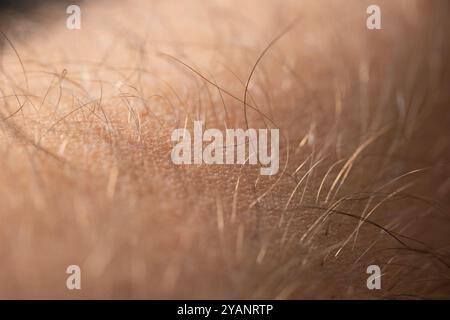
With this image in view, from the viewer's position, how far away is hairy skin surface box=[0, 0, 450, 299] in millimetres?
1170

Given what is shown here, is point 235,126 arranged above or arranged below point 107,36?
below

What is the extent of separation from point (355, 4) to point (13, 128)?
125cm

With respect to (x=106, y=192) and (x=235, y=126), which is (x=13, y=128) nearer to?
(x=106, y=192)

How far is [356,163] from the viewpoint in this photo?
146cm

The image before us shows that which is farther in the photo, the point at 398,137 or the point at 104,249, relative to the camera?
the point at 398,137

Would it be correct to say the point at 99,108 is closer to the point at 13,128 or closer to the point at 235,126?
the point at 13,128

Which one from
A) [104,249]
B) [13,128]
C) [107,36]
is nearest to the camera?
[104,249]

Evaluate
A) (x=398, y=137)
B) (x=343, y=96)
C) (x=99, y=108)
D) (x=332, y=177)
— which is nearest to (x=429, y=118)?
(x=398, y=137)

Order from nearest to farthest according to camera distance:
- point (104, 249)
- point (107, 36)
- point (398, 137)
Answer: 1. point (104, 249)
2. point (398, 137)
3. point (107, 36)

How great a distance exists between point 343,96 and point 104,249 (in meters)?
0.91

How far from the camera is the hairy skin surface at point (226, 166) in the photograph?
1.17 metres

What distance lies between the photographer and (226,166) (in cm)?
137

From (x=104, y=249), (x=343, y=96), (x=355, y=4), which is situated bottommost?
(x=104, y=249)

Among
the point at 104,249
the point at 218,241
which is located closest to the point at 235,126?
the point at 218,241
